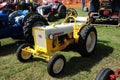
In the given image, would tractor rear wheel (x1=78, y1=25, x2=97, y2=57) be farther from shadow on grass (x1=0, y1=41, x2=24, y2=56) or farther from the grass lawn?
shadow on grass (x1=0, y1=41, x2=24, y2=56)

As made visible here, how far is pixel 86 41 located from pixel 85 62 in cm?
53

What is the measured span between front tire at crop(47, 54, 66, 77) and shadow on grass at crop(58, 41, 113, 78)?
13cm

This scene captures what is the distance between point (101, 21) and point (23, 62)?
6.35m

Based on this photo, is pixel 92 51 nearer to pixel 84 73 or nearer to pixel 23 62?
pixel 84 73

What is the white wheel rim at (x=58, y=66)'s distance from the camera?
560cm

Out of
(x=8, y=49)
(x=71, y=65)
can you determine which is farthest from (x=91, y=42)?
(x=8, y=49)

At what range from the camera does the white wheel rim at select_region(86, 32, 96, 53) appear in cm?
676

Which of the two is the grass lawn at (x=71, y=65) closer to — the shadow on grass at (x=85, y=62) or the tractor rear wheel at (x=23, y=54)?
the shadow on grass at (x=85, y=62)

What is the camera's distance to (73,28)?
6633 mm

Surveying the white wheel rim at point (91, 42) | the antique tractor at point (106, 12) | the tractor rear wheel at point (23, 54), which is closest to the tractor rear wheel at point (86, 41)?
the white wheel rim at point (91, 42)

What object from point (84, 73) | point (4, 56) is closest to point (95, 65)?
point (84, 73)

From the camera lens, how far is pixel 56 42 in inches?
244

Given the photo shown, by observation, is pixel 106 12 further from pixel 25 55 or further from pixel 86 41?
pixel 25 55

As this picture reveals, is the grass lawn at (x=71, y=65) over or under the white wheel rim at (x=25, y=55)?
under
